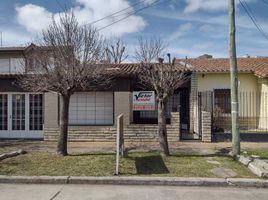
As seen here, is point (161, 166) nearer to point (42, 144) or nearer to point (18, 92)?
point (42, 144)

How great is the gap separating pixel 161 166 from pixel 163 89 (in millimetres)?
2517

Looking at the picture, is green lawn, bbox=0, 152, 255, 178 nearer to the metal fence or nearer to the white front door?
the white front door

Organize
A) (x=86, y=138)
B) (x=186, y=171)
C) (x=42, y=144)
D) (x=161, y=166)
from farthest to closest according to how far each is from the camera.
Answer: (x=86, y=138), (x=42, y=144), (x=161, y=166), (x=186, y=171)

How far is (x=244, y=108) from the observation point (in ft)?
71.9

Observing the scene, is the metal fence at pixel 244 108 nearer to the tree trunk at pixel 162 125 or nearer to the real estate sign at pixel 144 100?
the real estate sign at pixel 144 100

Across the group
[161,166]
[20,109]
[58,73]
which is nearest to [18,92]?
[20,109]

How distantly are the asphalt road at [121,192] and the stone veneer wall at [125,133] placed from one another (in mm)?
7658

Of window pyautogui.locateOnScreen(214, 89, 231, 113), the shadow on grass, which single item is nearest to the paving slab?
the shadow on grass

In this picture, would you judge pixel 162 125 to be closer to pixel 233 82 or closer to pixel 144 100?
pixel 233 82

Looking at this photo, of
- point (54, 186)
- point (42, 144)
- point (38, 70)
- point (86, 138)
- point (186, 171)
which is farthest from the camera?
point (86, 138)

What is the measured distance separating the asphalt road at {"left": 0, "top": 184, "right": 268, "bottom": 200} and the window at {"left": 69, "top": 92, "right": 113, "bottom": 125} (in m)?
8.95

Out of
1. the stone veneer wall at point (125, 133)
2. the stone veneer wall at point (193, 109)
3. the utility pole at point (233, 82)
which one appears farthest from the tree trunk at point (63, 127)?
the stone veneer wall at point (193, 109)

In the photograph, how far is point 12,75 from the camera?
17.3 metres

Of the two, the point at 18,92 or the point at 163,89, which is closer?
the point at 163,89
